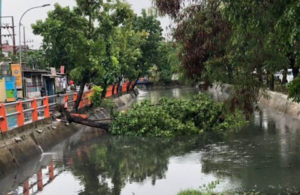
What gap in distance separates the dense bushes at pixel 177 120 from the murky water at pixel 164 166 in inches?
31.8

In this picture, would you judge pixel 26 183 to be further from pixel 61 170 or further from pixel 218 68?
pixel 218 68

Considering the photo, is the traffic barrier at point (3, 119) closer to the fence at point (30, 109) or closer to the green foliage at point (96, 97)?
the fence at point (30, 109)

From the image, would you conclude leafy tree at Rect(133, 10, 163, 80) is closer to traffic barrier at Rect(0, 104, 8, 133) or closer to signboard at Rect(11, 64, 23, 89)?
signboard at Rect(11, 64, 23, 89)

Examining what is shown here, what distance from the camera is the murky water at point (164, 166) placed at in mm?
12484

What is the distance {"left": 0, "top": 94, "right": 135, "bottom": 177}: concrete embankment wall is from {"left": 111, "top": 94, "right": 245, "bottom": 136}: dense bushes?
2.75 m

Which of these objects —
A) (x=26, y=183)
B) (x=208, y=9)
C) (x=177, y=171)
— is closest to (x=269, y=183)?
(x=177, y=171)

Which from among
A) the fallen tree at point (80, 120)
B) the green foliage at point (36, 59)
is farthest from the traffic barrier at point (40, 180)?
the green foliage at point (36, 59)

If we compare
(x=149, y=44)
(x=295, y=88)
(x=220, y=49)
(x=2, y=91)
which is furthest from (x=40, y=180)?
(x=149, y=44)

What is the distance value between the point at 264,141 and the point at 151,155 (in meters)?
4.85

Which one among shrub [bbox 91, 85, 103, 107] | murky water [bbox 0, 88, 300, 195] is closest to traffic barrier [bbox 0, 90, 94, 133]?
murky water [bbox 0, 88, 300, 195]

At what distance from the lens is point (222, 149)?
17.3 meters

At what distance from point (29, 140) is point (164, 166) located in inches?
217

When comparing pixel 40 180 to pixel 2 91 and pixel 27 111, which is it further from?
pixel 2 91

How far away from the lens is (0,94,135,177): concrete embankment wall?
14.6 metres
